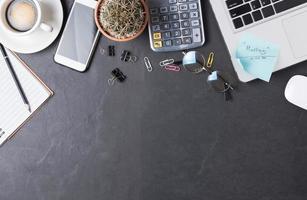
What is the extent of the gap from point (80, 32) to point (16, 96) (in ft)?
0.57

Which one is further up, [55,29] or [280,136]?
[55,29]

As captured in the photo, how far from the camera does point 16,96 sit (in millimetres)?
901

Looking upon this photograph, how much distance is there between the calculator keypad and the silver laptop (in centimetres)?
5

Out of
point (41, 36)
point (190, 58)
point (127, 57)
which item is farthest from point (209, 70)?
point (41, 36)

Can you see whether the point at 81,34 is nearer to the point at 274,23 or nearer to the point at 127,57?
the point at 127,57

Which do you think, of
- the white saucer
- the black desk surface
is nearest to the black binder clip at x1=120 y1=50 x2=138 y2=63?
the black desk surface

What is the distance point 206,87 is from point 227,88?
4 cm

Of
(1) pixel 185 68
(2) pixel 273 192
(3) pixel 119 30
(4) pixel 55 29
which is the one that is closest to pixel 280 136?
(2) pixel 273 192

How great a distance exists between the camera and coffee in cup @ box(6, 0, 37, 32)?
0.86 m

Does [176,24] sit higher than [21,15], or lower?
lower

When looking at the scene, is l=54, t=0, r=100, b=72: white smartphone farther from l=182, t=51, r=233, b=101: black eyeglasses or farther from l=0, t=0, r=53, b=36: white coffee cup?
l=182, t=51, r=233, b=101: black eyeglasses

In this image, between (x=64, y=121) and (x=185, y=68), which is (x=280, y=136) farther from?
(x=64, y=121)

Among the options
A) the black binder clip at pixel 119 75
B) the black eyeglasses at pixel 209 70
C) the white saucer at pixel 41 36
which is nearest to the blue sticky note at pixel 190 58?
the black eyeglasses at pixel 209 70

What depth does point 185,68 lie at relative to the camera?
86 centimetres
